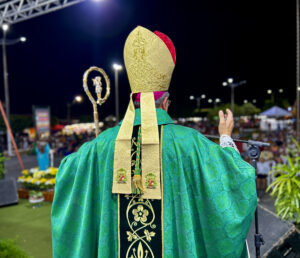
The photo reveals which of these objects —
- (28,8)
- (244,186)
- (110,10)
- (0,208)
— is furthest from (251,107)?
(244,186)

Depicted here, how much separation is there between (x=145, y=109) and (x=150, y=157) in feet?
1.07

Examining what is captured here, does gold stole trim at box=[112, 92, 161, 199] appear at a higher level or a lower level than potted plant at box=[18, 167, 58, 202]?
higher

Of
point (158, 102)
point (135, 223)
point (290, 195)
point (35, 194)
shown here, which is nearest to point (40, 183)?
point (35, 194)

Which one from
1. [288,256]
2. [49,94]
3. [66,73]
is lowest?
[288,256]

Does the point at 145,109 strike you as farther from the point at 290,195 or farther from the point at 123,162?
the point at 290,195

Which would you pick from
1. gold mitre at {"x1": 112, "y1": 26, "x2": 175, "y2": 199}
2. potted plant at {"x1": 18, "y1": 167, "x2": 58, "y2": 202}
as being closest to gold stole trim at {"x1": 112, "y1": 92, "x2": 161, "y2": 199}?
gold mitre at {"x1": 112, "y1": 26, "x2": 175, "y2": 199}

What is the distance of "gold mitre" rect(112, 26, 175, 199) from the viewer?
73.2 inches

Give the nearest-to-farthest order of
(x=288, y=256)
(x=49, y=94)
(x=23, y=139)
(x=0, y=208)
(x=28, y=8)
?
1. (x=288, y=256)
2. (x=0, y=208)
3. (x=28, y=8)
4. (x=23, y=139)
5. (x=49, y=94)

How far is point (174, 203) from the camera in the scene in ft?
6.13

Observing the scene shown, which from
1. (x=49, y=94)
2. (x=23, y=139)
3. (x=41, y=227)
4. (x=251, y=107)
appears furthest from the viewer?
(x=49, y=94)

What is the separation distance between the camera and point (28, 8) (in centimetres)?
1189

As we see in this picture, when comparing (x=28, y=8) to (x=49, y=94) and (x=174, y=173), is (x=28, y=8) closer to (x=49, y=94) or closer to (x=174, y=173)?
(x=174, y=173)

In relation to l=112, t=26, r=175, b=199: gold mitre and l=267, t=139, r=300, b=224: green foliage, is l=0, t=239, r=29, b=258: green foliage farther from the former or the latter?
l=267, t=139, r=300, b=224: green foliage

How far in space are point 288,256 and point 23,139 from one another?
73.8 feet
